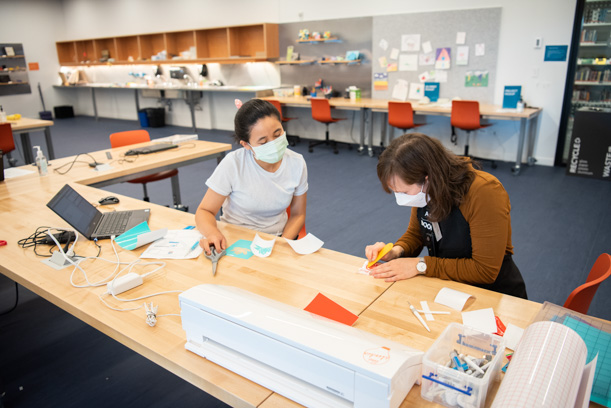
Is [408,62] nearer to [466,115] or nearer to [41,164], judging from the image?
[466,115]

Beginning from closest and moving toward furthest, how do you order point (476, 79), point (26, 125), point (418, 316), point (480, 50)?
point (418, 316), point (26, 125), point (480, 50), point (476, 79)

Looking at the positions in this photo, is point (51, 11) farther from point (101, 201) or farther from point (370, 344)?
point (370, 344)

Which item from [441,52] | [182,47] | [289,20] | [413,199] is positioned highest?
[289,20]

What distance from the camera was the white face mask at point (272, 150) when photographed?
78.1 inches

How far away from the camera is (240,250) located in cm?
181

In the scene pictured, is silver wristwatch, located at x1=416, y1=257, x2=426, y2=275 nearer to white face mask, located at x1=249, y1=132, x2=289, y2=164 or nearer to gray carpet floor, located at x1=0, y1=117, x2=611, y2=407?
white face mask, located at x1=249, y1=132, x2=289, y2=164

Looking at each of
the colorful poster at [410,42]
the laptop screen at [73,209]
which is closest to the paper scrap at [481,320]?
the laptop screen at [73,209]

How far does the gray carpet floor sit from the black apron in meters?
1.15

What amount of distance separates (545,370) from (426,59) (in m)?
5.99

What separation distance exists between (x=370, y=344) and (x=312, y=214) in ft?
10.5

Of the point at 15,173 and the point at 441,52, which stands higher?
the point at 441,52

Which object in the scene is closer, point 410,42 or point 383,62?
point 410,42

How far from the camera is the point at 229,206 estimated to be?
222 cm

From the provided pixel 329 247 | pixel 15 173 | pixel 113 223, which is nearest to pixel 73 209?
pixel 113 223
